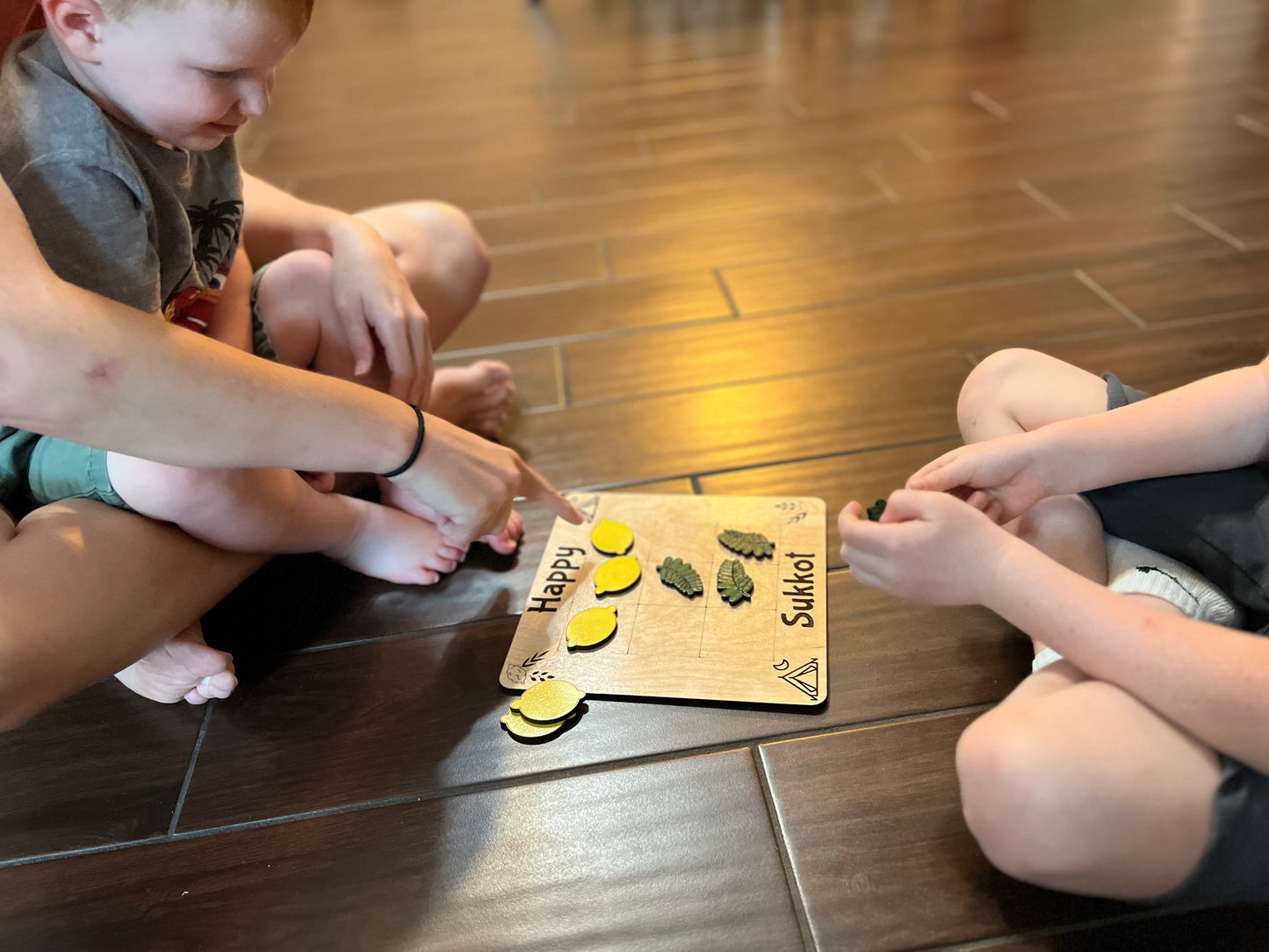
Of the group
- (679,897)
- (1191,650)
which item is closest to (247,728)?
(679,897)

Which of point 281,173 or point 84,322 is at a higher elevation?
point 84,322

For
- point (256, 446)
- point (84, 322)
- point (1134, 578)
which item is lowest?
point (1134, 578)

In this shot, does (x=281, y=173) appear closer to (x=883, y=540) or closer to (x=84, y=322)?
(x=84, y=322)

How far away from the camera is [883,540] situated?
0.64m

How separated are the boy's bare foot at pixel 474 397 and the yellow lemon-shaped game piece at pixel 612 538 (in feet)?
0.83

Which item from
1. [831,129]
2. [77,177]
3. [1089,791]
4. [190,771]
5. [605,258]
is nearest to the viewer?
[1089,791]

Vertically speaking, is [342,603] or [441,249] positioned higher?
[441,249]

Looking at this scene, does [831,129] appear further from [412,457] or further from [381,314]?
[412,457]

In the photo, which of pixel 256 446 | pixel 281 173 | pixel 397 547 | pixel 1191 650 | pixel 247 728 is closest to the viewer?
pixel 1191 650

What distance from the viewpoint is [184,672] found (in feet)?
2.71

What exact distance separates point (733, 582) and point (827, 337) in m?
0.53

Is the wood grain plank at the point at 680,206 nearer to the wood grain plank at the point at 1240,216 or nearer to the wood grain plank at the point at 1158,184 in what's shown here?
the wood grain plank at the point at 1158,184

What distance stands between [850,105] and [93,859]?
1.96m

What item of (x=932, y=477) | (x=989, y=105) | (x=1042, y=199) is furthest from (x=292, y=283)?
(x=989, y=105)
